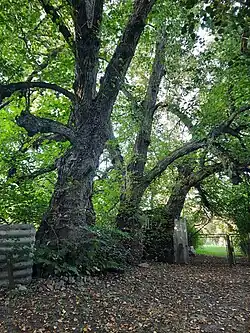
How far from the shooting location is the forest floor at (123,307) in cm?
308

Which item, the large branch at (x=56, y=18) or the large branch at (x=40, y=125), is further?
the large branch at (x=40, y=125)

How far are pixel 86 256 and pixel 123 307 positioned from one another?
1417 mm

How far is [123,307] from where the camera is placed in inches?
144

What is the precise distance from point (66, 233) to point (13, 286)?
1.16 metres

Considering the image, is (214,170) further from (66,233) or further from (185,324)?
(185,324)

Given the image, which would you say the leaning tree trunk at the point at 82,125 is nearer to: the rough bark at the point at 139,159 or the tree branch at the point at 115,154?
the rough bark at the point at 139,159

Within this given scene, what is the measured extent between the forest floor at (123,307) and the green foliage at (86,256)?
205 millimetres

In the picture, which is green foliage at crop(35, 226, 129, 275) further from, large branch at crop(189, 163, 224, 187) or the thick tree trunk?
large branch at crop(189, 163, 224, 187)

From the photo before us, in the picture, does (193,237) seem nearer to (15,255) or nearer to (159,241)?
(159,241)

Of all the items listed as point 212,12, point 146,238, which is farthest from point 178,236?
point 212,12

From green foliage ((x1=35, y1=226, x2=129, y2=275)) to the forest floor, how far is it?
0.20 metres

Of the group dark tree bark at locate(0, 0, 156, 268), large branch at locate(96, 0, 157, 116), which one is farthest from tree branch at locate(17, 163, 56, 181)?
large branch at locate(96, 0, 157, 116)

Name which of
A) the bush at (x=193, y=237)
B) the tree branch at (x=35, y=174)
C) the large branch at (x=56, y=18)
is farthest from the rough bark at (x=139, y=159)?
the bush at (x=193, y=237)

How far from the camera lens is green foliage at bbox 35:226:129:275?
4.47m
